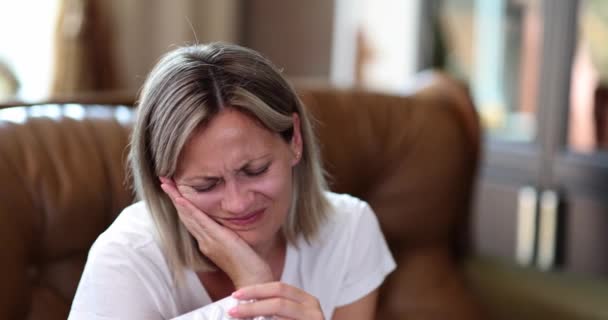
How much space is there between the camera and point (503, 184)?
2504 mm

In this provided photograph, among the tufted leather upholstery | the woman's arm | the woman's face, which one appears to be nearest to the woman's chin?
the woman's face

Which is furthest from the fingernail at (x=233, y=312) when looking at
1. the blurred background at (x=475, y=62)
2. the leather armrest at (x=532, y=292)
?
the leather armrest at (x=532, y=292)

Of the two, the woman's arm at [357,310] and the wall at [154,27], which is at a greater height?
the wall at [154,27]

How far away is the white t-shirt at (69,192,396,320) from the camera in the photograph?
110 centimetres

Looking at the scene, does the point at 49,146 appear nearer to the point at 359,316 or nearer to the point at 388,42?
the point at 359,316

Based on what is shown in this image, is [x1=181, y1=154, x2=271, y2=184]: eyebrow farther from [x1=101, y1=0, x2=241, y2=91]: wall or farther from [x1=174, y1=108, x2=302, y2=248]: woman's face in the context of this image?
[x1=101, y1=0, x2=241, y2=91]: wall

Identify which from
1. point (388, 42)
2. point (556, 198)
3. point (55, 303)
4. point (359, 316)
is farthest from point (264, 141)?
point (388, 42)

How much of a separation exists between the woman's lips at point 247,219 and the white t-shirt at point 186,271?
0.11m

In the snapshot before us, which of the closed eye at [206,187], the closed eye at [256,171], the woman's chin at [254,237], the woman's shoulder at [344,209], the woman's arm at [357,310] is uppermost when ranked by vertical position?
the closed eye at [256,171]

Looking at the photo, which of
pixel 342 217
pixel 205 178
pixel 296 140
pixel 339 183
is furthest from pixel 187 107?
pixel 339 183

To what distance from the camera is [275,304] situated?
1.10 m

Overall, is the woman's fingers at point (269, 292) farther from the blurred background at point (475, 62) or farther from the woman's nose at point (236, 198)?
the blurred background at point (475, 62)

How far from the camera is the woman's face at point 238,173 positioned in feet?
3.55

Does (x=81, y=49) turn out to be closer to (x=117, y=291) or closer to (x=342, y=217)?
(x=342, y=217)
